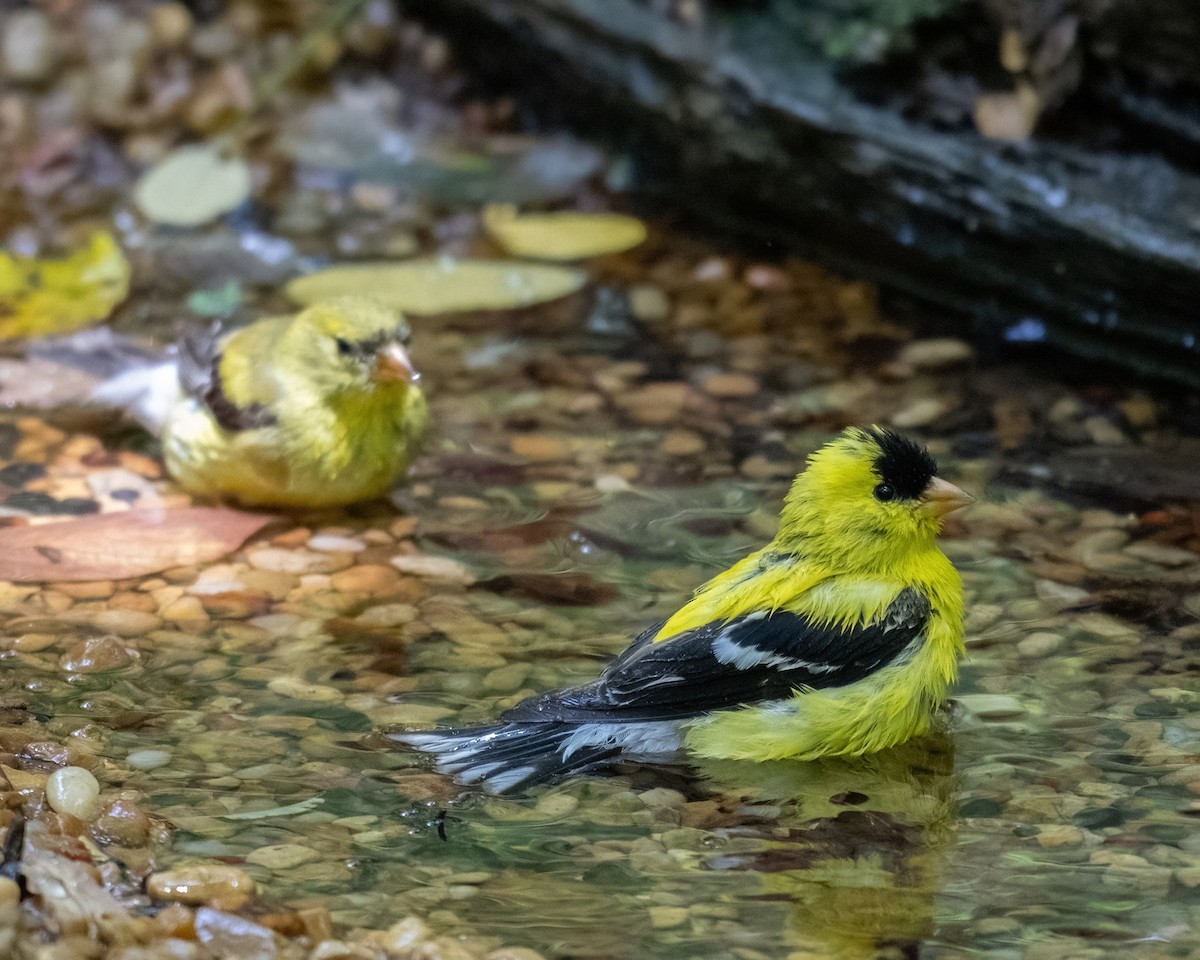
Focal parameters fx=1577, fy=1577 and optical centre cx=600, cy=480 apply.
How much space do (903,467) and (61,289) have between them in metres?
4.08

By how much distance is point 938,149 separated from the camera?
20.9 feet

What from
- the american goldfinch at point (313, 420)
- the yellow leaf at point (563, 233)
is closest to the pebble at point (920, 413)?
the american goldfinch at point (313, 420)

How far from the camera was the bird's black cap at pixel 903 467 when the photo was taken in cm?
384

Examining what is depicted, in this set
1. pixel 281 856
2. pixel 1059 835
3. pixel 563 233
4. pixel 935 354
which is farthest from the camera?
pixel 563 233

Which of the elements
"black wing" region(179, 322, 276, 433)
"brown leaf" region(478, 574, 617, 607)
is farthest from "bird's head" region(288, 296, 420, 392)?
"brown leaf" region(478, 574, 617, 607)

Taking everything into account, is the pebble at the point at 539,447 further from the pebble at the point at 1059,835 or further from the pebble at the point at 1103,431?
the pebble at the point at 1059,835

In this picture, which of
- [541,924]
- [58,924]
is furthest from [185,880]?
[541,924]

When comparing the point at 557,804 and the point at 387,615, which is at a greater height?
the point at 557,804

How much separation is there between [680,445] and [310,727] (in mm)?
2131

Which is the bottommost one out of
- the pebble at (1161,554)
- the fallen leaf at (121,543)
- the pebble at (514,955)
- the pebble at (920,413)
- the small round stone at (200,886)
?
the fallen leaf at (121,543)

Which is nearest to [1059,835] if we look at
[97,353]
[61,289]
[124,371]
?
[124,371]

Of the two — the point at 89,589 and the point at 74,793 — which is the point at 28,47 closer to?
the point at 89,589

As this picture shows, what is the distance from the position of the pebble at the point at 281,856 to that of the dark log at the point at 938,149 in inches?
158

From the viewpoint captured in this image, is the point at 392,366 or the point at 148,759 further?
the point at 392,366
